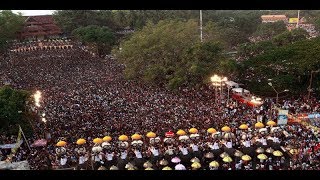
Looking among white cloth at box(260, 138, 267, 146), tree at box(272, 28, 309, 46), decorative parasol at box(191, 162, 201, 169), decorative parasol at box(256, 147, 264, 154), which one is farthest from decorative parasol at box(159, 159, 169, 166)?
tree at box(272, 28, 309, 46)

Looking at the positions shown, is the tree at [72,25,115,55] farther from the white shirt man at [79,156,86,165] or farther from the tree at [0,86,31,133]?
the white shirt man at [79,156,86,165]

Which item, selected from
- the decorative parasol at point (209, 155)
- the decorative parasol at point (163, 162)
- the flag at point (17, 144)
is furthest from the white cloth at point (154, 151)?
the flag at point (17, 144)

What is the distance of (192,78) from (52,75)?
14.2 meters

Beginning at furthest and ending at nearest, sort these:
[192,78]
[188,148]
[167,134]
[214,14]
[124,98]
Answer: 1. [214,14]
2. [192,78]
3. [124,98]
4. [167,134]
5. [188,148]

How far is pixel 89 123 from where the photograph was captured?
19984 millimetres

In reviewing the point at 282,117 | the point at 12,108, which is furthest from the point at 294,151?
the point at 12,108

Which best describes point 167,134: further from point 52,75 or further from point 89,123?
point 52,75

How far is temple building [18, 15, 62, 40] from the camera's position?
54875 millimetres

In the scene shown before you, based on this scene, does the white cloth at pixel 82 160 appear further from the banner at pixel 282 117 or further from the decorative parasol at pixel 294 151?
the banner at pixel 282 117

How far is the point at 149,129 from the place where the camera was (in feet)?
62.1

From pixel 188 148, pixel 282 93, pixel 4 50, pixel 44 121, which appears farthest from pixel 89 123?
pixel 4 50
